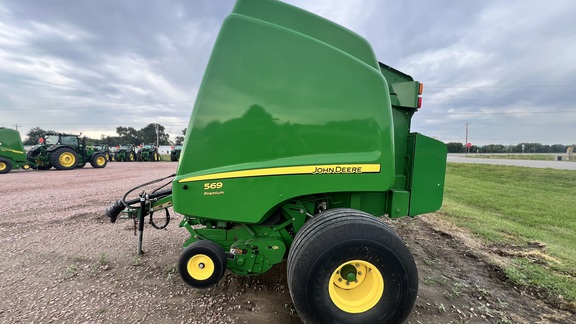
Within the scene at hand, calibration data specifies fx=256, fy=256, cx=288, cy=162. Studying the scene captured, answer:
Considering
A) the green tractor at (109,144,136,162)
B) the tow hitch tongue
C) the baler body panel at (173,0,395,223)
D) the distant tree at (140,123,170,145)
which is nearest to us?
the baler body panel at (173,0,395,223)

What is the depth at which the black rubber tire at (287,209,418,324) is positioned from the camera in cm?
189

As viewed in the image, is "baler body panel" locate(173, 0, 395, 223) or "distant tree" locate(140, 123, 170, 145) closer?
"baler body panel" locate(173, 0, 395, 223)

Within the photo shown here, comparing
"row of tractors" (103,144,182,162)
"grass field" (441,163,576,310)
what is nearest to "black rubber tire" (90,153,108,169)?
"row of tractors" (103,144,182,162)

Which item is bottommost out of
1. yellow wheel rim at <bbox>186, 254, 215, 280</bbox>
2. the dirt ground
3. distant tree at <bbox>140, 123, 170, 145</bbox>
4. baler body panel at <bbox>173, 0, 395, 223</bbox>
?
the dirt ground

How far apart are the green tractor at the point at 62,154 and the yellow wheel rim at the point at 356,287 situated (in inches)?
715

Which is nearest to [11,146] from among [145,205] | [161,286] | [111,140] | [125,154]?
[125,154]

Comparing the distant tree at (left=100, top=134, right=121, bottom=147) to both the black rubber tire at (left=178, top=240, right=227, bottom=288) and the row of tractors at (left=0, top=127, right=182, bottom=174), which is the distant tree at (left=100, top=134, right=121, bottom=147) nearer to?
the row of tractors at (left=0, top=127, right=182, bottom=174)

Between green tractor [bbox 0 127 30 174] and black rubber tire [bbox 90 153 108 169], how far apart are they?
3.11 m

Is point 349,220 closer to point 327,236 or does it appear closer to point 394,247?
point 327,236

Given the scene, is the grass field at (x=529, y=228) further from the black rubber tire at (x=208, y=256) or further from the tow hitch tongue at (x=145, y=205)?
the tow hitch tongue at (x=145, y=205)

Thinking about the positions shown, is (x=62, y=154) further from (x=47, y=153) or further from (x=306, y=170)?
(x=306, y=170)

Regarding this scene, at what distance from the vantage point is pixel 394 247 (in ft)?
6.34

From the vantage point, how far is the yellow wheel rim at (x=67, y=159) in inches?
579

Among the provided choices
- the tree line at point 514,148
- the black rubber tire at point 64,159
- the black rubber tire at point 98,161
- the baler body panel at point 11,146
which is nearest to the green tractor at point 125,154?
the black rubber tire at point 98,161
